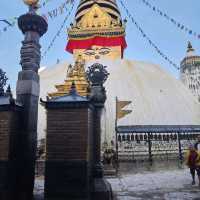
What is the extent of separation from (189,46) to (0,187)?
5580 centimetres

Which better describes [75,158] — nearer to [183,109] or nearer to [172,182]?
[172,182]

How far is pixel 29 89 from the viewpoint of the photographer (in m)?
7.27

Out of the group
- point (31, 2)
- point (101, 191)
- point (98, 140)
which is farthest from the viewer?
point (31, 2)

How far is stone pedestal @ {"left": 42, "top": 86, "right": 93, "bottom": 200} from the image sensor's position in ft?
19.0

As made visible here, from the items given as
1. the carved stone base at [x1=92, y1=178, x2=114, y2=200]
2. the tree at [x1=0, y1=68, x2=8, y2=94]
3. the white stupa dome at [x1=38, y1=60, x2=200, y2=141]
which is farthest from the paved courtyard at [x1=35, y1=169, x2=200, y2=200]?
the white stupa dome at [x1=38, y1=60, x2=200, y2=141]

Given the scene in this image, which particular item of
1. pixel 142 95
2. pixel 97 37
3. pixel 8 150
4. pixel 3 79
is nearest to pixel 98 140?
pixel 8 150

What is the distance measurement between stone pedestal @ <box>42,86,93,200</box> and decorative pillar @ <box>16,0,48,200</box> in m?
0.91

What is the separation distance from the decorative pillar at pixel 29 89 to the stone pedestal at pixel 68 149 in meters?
0.91

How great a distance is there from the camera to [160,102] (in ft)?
73.2

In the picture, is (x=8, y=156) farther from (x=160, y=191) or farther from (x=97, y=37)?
(x=97, y=37)

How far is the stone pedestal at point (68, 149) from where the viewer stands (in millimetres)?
5789

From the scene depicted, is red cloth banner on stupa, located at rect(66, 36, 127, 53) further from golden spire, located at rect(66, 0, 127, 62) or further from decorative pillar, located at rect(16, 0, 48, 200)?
decorative pillar, located at rect(16, 0, 48, 200)

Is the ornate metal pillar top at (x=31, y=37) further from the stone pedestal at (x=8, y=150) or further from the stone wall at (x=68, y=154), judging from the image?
the stone wall at (x=68, y=154)

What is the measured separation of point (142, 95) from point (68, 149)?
17194mm
